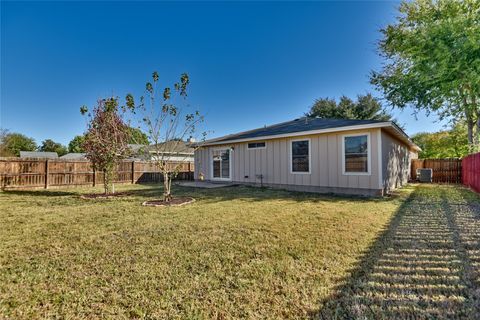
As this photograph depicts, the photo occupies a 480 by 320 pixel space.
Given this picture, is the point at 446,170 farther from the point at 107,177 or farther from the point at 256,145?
the point at 107,177

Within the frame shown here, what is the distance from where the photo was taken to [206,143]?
1303cm

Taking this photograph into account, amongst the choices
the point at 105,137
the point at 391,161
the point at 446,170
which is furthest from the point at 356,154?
the point at 446,170

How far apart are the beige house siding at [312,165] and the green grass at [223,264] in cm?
307

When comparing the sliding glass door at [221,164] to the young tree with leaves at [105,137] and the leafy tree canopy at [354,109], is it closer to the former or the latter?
the young tree with leaves at [105,137]

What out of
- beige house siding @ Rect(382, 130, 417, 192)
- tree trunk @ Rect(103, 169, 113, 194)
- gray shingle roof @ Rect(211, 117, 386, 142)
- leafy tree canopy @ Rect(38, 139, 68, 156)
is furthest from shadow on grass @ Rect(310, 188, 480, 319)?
leafy tree canopy @ Rect(38, 139, 68, 156)

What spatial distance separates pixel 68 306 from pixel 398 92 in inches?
509

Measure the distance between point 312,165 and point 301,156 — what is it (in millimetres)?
611

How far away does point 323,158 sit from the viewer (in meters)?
9.03

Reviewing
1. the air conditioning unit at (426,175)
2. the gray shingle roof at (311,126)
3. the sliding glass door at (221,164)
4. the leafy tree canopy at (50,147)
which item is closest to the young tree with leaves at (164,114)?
the gray shingle roof at (311,126)

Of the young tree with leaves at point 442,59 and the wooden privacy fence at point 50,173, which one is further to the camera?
the wooden privacy fence at point 50,173

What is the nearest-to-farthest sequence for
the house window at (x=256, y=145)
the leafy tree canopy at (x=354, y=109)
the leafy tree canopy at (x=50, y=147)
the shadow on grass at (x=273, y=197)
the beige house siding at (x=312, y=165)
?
the shadow on grass at (x=273, y=197) → the beige house siding at (x=312, y=165) → the house window at (x=256, y=145) → the leafy tree canopy at (x=354, y=109) → the leafy tree canopy at (x=50, y=147)

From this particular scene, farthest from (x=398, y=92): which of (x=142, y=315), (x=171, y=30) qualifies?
(x=142, y=315)

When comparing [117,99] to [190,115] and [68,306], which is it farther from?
[68,306]

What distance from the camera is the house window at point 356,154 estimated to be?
8.13 metres
